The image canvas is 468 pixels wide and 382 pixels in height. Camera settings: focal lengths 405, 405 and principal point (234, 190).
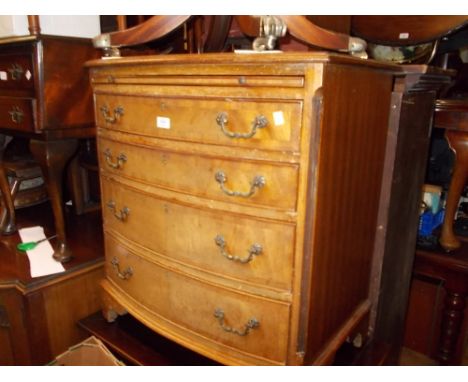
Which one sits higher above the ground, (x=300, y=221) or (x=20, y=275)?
(x=300, y=221)

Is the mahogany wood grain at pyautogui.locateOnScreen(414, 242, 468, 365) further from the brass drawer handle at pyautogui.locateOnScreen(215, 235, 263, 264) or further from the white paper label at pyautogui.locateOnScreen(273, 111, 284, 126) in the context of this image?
the white paper label at pyautogui.locateOnScreen(273, 111, 284, 126)

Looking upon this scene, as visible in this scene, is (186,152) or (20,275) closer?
(186,152)

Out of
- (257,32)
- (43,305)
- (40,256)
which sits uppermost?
(257,32)

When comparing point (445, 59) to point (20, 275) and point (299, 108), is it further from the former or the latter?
A: point (20, 275)

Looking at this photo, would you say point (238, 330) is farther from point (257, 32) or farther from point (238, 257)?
point (257, 32)

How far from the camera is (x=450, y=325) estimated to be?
1702 millimetres

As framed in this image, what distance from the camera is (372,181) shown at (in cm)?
123

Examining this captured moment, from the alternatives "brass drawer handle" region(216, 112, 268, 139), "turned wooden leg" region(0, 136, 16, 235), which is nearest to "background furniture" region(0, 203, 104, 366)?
"turned wooden leg" region(0, 136, 16, 235)

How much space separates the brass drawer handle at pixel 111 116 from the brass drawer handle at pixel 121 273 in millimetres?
492

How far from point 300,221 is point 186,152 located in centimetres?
36

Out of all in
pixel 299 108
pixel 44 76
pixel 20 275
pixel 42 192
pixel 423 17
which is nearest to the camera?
pixel 299 108

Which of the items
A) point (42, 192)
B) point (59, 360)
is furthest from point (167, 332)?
point (42, 192)

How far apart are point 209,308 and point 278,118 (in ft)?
1.92

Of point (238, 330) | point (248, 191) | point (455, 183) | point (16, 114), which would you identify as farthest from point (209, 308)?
point (455, 183)
